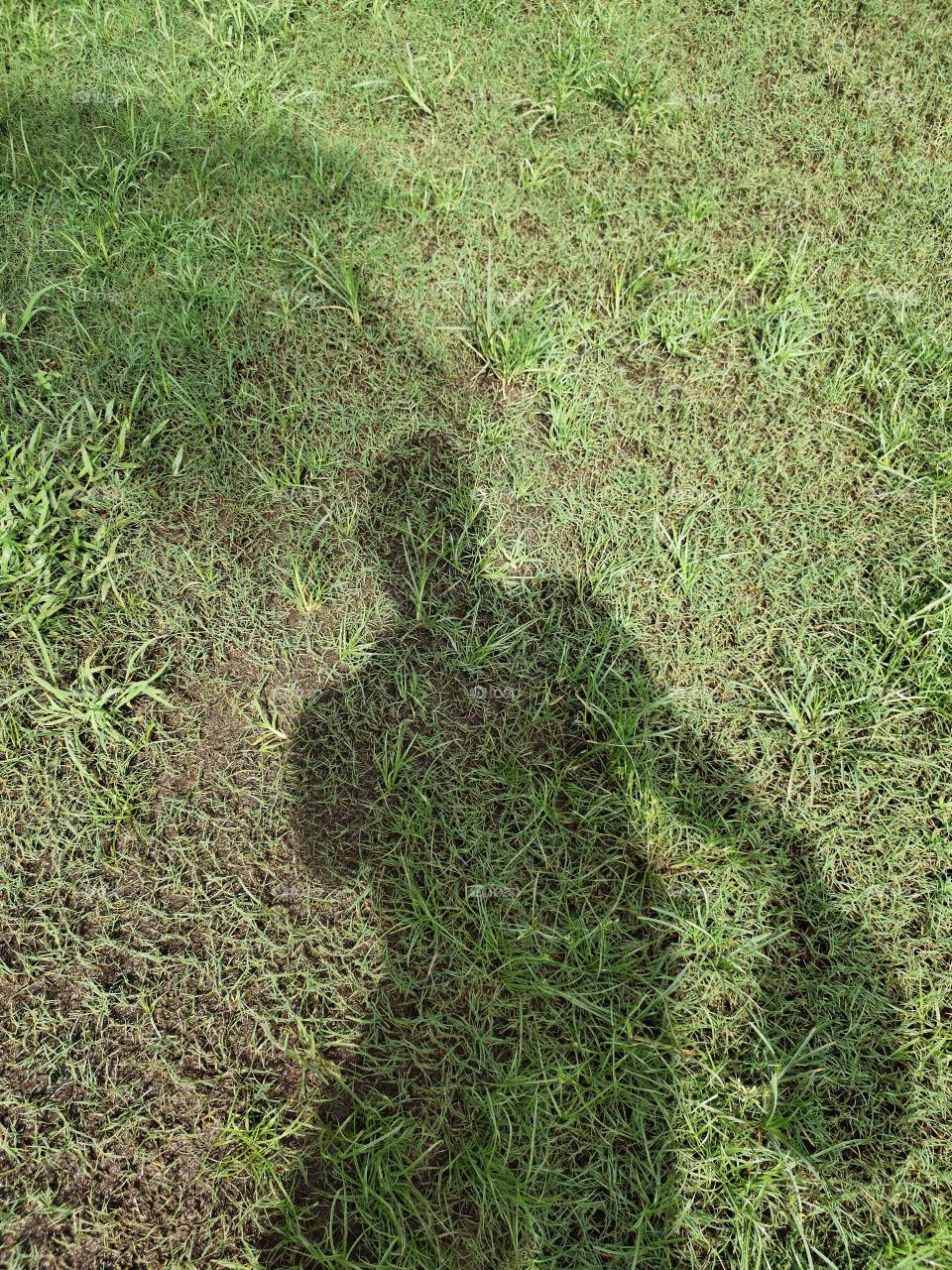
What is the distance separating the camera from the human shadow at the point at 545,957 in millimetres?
1718

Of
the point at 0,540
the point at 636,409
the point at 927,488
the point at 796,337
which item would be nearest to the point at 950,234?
the point at 796,337

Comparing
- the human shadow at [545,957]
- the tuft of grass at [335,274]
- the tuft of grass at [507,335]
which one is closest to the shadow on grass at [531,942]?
the human shadow at [545,957]

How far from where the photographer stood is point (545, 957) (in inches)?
75.9

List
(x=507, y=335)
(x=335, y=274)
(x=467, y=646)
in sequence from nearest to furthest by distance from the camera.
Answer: (x=467, y=646), (x=507, y=335), (x=335, y=274)

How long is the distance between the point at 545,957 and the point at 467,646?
832 millimetres

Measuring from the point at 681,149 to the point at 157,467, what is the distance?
2.37 m

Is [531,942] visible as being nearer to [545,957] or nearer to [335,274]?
[545,957]

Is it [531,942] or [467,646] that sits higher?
[467,646]

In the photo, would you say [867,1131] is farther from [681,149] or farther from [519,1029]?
[681,149]

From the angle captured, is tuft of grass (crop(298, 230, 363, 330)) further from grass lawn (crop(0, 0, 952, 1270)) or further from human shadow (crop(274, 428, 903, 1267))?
human shadow (crop(274, 428, 903, 1267))

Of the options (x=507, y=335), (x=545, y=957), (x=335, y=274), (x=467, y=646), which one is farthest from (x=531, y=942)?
(x=335, y=274)

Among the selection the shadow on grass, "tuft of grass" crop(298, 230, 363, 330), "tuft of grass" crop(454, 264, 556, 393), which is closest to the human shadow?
the shadow on grass

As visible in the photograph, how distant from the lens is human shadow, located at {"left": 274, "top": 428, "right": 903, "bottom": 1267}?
5.64 ft

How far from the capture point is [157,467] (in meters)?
2.50
